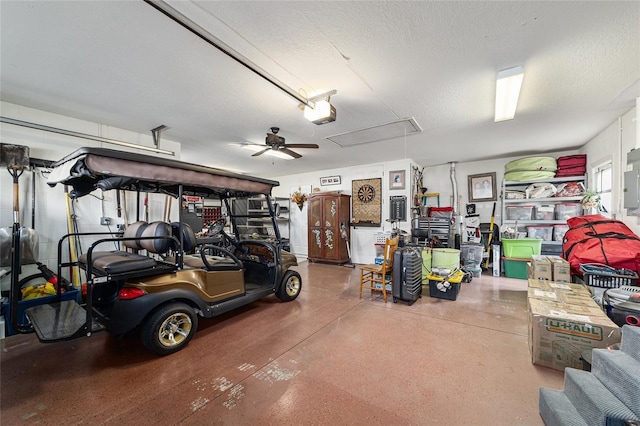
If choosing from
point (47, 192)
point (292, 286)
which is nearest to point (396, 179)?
point (292, 286)

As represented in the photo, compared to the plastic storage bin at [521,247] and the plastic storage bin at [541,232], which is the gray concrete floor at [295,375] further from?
the plastic storage bin at [541,232]

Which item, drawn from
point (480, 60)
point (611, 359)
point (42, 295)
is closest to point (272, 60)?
point (480, 60)

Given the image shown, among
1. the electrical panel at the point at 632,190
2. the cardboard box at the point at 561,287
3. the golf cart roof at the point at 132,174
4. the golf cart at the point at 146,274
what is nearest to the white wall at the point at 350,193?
the cardboard box at the point at 561,287

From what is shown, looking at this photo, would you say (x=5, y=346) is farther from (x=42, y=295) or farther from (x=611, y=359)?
(x=611, y=359)

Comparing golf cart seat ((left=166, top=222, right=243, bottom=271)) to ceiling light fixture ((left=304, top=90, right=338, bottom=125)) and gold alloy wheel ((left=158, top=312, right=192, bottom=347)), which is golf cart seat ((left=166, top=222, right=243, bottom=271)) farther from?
ceiling light fixture ((left=304, top=90, right=338, bottom=125))

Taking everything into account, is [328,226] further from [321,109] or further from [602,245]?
[602,245]

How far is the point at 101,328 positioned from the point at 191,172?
1.63 m

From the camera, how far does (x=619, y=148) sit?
3.68m

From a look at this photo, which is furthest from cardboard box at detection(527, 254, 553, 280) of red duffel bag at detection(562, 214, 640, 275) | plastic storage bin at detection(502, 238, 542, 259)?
plastic storage bin at detection(502, 238, 542, 259)

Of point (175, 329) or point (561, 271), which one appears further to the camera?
point (561, 271)

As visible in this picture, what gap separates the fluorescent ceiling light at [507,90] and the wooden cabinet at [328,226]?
14.4 feet

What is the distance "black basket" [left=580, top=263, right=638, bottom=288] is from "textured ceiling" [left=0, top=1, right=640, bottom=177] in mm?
2135

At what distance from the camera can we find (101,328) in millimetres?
2166

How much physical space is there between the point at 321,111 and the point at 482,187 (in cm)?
568
